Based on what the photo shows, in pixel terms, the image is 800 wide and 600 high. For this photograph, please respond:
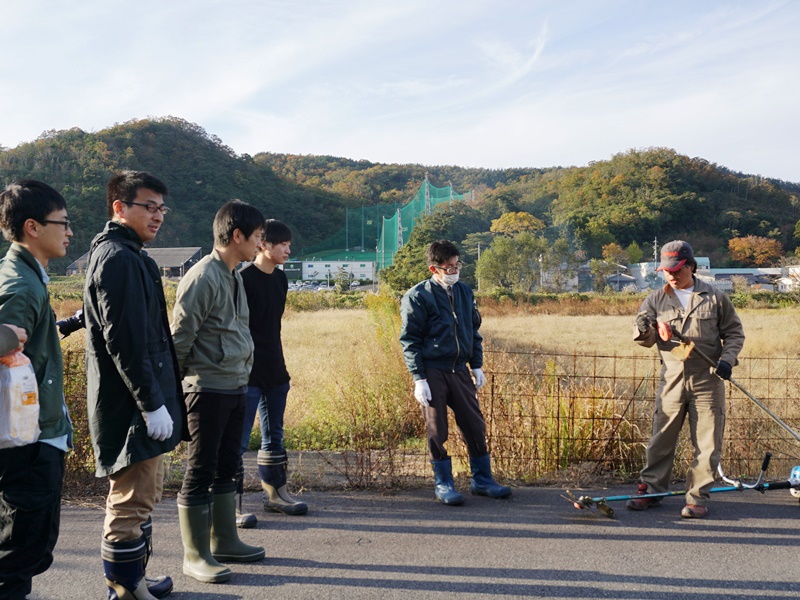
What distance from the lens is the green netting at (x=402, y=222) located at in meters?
61.4

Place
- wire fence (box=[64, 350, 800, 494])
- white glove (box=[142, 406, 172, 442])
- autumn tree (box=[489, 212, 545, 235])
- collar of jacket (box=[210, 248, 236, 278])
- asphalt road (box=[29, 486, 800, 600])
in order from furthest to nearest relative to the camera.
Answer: autumn tree (box=[489, 212, 545, 235]), wire fence (box=[64, 350, 800, 494]), collar of jacket (box=[210, 248, 236, 278]), asphalt road (box=[29, 486, 800, 600]), white glove (box=[142, 406, 172, 442])

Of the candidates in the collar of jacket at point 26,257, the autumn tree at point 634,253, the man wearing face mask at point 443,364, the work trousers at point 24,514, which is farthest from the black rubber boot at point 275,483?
the autumn tree at point 634,253

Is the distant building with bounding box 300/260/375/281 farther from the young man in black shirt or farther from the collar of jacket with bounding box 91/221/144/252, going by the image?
the collar of jacket with bounding box 91/221/144/252

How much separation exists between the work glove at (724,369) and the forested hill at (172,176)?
155 ft

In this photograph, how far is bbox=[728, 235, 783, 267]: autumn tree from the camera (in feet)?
279

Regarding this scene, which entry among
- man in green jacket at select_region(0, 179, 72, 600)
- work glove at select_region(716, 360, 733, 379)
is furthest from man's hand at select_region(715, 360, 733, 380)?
man in green jacket at select_region(0, 179, 72, 600)

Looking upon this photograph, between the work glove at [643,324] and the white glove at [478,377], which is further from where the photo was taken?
the white glove at [478,377]

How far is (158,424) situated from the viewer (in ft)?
9.46

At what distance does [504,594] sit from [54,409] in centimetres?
230

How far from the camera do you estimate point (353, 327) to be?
2020 centimetres

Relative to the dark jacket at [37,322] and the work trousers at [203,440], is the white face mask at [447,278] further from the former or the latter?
the dark jacket at [37,322]

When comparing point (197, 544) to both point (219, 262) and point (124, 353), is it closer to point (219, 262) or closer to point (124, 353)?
point (124, 353)

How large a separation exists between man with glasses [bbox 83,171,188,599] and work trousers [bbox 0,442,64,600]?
296 mm

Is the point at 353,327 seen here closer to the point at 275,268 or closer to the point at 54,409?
the point at 275,268
